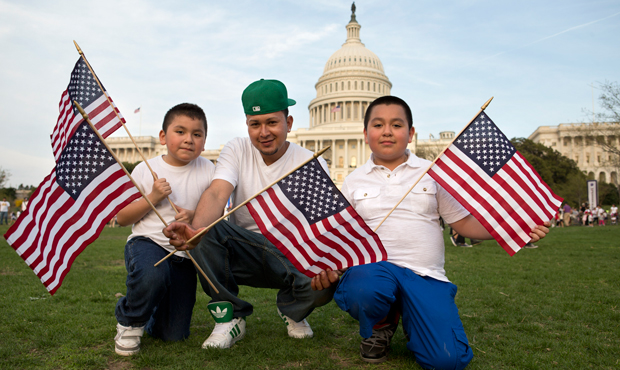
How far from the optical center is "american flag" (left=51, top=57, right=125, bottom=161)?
3498 mm

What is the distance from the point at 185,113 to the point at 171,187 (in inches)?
22.1

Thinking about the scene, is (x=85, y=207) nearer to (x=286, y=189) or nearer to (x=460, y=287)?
(x=286, y=189)

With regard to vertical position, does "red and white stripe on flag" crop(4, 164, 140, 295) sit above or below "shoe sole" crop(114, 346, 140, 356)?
above

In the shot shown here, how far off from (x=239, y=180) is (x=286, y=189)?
2.30 feet

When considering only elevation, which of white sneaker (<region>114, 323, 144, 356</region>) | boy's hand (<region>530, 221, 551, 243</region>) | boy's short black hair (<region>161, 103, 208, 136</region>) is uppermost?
boy's short black hair (<region>161, 103, 208, 136</region>)

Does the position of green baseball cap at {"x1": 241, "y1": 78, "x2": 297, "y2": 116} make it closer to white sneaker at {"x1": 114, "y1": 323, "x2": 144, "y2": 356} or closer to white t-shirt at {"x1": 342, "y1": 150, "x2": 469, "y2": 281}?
white t-shirt at {"x1": 342, "y1": 150, "x2": 469, "y2": 281}

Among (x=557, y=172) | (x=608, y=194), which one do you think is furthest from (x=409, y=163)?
(x=608, y=194)

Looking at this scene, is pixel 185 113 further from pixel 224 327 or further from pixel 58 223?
pixel 224 327

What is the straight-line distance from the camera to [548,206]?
3.15 m

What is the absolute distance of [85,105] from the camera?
3508 millimetres

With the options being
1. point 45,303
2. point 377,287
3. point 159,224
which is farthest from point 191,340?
point 45,303

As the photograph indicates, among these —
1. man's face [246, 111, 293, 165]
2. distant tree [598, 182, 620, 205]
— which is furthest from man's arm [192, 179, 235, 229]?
distant tree [598, 182, 620, 205]

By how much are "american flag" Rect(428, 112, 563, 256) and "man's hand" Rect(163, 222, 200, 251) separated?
1.65 meters

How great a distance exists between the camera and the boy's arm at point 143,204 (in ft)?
10.1
